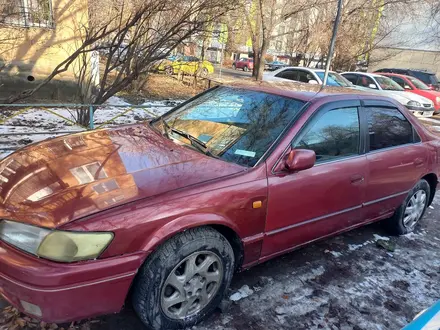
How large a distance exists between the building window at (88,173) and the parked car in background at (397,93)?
11729 mm

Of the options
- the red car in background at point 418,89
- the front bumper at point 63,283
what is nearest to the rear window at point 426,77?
the red car in background at point 418,89

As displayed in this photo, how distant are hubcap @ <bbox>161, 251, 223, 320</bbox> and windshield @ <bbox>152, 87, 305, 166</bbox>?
2.41 feet

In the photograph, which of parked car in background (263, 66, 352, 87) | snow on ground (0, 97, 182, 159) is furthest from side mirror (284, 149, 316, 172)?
parked car in background (263, 66, 352, 87)

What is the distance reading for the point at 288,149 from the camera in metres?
2.54

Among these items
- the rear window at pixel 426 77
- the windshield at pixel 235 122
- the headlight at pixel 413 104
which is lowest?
the headlight at pixel 413 104

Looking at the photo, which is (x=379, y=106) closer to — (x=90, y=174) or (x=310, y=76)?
(x=90, y=174)

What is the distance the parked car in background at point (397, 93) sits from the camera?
1202 cm

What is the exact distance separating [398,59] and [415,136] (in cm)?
2890

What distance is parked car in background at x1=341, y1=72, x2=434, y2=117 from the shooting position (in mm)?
12023

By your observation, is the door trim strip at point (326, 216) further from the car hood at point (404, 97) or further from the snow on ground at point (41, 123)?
the car hood at point (404, 97)

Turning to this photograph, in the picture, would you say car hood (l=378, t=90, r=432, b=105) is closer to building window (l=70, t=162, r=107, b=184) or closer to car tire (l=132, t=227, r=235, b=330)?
car tire (l=132, t=227, r=235, b=330)

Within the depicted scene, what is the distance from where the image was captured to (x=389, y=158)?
3.29 metres

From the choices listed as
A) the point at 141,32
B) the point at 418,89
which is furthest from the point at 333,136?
the point at 418,89

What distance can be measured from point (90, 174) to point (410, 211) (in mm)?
3489
